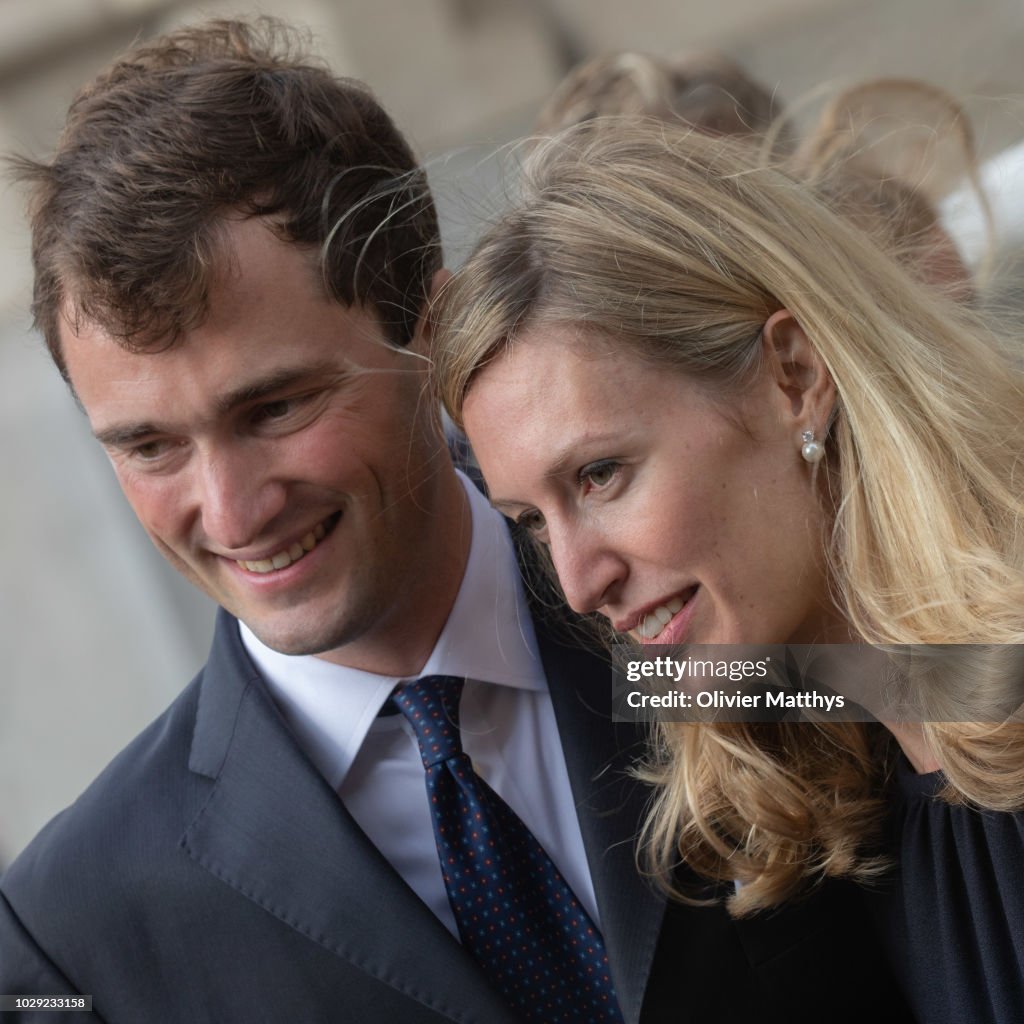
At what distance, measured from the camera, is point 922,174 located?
253cm

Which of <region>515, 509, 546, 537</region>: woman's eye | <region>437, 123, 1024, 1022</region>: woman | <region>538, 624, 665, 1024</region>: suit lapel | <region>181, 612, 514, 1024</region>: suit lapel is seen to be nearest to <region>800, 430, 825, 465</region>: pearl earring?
<region>437, 123, 1024, 1022</region>: woman

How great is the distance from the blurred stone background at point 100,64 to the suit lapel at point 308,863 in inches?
102

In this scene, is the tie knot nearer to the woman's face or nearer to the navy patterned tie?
the navy patterned tie

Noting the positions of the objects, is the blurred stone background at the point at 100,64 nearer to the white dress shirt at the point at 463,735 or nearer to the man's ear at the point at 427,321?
the man's ear at the point at 427,321

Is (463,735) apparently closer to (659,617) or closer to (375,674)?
(375,674)

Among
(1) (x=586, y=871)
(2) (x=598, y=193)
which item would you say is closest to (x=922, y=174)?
(2) (x=598, y=193)

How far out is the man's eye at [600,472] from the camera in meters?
1.52

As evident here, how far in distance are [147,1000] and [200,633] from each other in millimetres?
2807

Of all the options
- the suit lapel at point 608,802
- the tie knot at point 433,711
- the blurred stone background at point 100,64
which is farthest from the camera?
the blurred stone background at point 100,64

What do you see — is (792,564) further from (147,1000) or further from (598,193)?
(147,1000)

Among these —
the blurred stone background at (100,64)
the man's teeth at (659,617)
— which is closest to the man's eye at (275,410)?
the man's teeth at (659,617)

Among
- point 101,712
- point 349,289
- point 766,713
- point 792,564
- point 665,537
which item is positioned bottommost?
point 101,712

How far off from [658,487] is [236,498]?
0.58 metres

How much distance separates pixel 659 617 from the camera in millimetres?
1581
